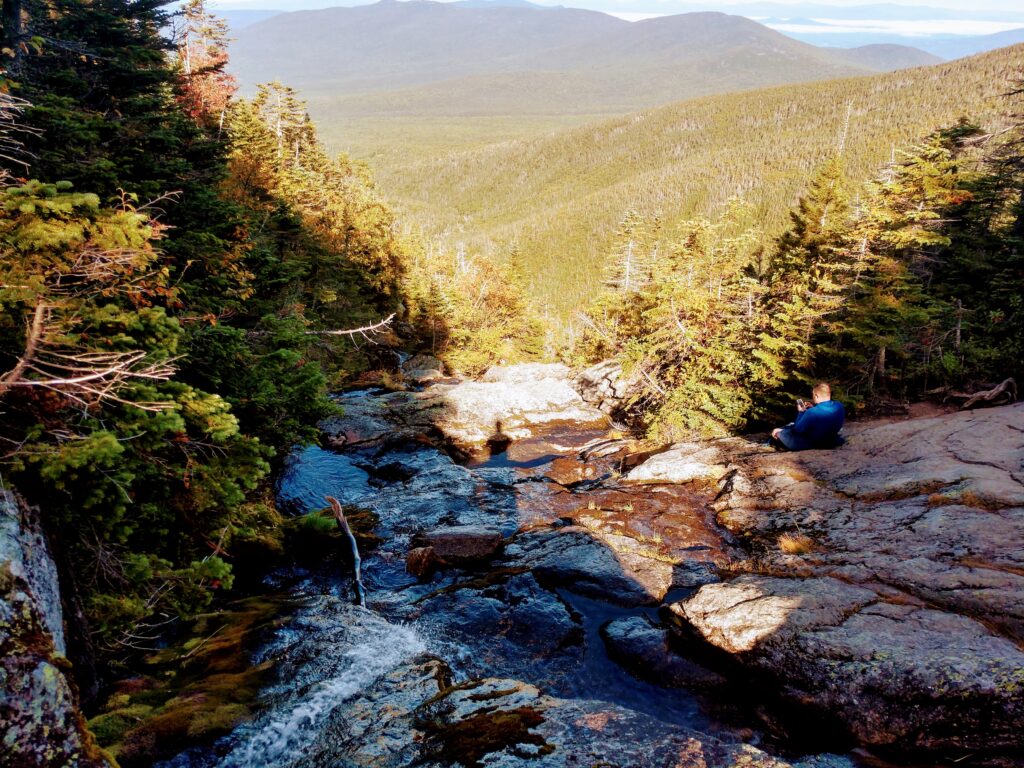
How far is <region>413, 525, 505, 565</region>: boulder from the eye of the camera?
1076cm

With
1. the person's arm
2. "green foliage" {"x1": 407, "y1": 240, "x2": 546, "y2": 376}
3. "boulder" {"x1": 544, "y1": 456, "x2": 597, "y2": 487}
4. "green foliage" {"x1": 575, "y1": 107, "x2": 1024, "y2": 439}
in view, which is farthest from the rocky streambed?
"green foliage" {"x1": 407, "y1": 240, "x2": 546, "y2": 376}

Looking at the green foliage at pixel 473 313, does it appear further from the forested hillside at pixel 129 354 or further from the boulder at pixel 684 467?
the boulder at pixel 684 467

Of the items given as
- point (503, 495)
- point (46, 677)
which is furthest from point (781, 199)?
point (46, 677)

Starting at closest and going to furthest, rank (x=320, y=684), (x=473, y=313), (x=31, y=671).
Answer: (x=31, y=671), (x=320, y=684), (x=473, y=313)

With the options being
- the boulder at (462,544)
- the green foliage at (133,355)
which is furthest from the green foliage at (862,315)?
the green foliage at (133,355)

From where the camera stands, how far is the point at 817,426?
42.0 feet

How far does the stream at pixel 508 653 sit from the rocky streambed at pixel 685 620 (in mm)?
33

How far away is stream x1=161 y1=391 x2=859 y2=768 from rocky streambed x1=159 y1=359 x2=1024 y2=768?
0.11ft

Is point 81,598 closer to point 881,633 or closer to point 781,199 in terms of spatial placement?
point 881,633

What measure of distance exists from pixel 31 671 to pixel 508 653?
5.83 metres

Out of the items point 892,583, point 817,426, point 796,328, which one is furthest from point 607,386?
point 892,583

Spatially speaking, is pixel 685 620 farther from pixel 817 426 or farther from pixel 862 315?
pixel 862 315

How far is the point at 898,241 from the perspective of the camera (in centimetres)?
1562

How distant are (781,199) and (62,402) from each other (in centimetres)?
18742
